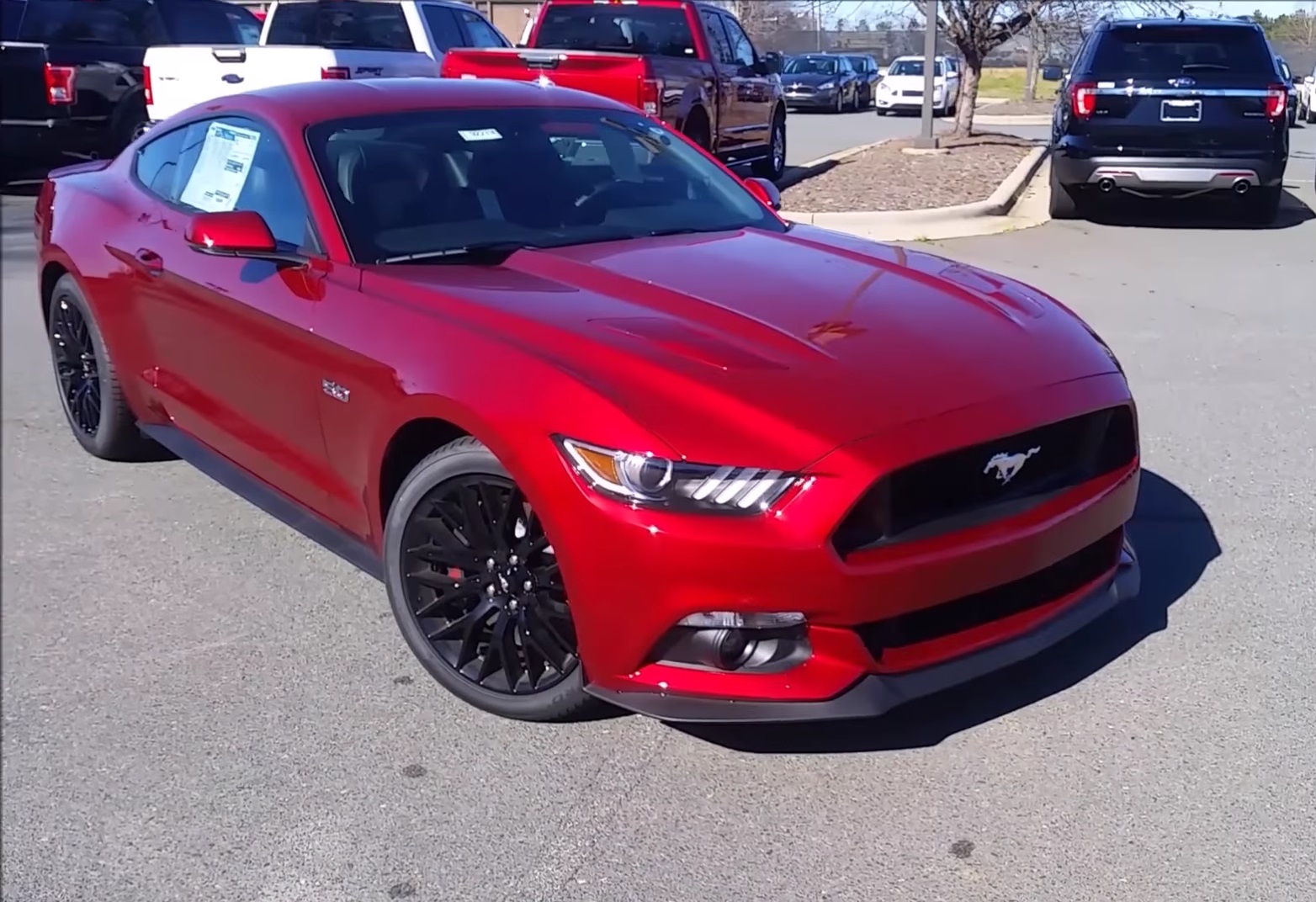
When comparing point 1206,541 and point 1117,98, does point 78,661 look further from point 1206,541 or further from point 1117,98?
point 1117,98

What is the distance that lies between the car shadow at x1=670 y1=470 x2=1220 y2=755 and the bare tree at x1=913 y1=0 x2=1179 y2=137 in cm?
1451

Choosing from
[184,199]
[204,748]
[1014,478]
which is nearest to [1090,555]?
[1014,478]

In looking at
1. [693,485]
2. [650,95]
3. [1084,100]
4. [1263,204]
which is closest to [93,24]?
[650,95]

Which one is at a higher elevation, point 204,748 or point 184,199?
point 184,199

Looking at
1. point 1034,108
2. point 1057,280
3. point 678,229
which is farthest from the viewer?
point 1034,108

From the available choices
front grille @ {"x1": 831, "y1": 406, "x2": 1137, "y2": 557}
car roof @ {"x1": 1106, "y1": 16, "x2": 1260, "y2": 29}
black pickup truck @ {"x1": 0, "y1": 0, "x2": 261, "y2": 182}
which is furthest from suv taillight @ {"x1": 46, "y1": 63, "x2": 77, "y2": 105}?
front grille @ {"x1": 831, "y1": 406, "x2": 1137, "y2": 557}

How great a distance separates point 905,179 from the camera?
568 inches

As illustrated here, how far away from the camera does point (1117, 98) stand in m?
11.4

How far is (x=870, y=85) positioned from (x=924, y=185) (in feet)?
78.6

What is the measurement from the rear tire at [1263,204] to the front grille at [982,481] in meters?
9.64

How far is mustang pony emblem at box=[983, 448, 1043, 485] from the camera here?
3268 millimetres

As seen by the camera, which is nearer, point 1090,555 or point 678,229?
point 1090,555

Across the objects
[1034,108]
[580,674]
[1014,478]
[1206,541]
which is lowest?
[1034,108]

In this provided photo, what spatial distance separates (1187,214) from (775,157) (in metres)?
4.62
